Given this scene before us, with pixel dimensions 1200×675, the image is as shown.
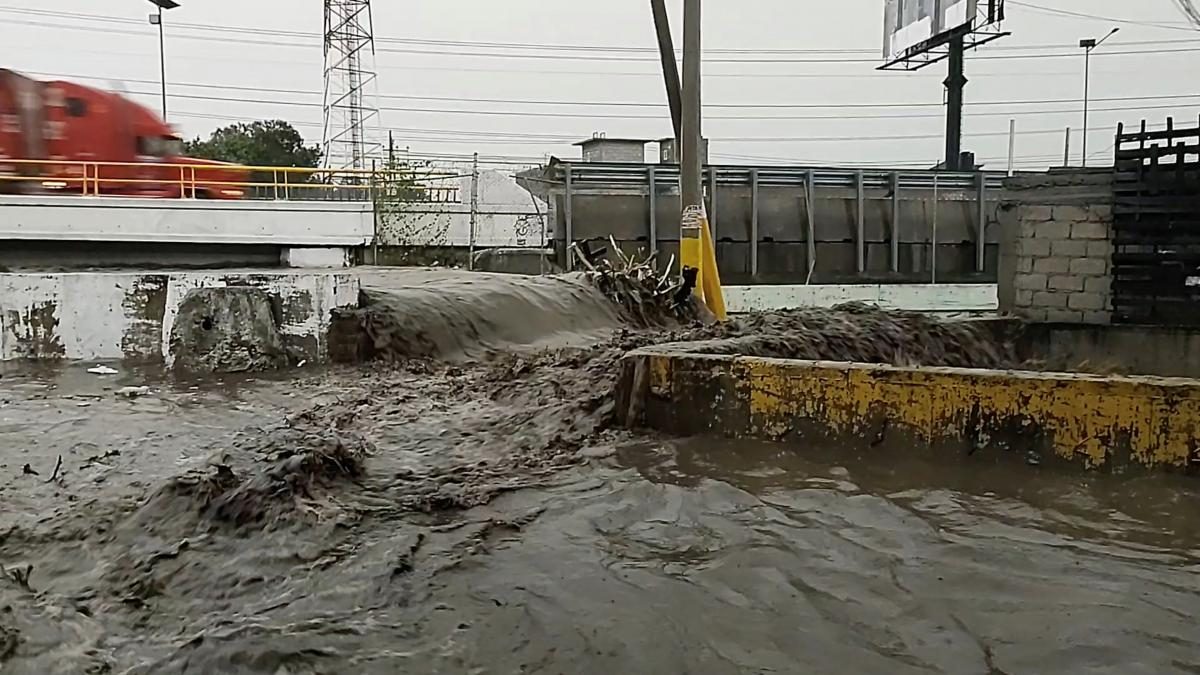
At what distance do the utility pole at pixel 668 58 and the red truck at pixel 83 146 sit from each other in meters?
10.9

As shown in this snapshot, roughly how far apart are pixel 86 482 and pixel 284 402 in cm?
249

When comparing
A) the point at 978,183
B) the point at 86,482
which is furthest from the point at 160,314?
the point at 978,183

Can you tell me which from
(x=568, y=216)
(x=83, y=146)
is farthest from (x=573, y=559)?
(x=83, y=146)

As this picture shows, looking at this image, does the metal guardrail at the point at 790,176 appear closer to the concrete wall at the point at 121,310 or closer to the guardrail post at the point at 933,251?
the guardrail post at the point at 933,251

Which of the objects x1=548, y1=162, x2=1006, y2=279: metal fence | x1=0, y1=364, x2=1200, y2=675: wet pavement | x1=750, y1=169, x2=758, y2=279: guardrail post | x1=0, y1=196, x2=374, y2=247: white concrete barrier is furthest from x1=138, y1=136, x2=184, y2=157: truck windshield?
x1=0, y1=364, x2=1200, y2=675: wet pavement

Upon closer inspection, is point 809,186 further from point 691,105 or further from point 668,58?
point 691,105

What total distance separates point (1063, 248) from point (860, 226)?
45.9ft

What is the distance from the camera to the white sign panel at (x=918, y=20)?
31883 mm

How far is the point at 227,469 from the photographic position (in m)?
4.23

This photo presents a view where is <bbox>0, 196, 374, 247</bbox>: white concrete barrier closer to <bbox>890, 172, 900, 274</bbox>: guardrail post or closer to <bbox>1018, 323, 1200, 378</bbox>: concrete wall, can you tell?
<bbox>890, 172, 900, 274</bbox>: guardrail post

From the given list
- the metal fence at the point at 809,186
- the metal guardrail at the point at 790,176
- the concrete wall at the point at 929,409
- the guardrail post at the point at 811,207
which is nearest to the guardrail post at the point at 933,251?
the metal fence at the point at 809,186

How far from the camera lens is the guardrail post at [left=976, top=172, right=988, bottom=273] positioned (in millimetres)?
24703

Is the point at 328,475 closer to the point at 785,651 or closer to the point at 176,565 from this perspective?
the point at 176,565

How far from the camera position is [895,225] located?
24359mm
